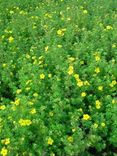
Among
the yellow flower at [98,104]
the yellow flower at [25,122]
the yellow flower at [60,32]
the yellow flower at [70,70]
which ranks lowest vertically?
the yellow flower at [25,122]

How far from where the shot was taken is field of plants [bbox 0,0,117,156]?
409cm

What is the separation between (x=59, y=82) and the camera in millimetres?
4645

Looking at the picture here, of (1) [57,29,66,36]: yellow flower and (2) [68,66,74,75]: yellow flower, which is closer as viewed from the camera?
(2) [68,66,74,75]: yellow flower

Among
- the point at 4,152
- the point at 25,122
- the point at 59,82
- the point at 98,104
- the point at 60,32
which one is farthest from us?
the point at 60,32

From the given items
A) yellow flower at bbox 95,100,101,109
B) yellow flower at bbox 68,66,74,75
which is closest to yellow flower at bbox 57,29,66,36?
yellow flower at bbox 68,66,74,75

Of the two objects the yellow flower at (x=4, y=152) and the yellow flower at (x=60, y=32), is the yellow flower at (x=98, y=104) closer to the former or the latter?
the yellow flower at (x=4, y=152)

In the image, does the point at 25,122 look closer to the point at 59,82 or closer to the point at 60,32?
the point at 59,82

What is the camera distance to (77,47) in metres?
5.20

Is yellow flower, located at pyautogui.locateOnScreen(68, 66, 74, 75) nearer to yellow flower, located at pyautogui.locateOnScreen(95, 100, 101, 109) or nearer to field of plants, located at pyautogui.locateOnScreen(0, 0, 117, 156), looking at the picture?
field of plants, located at pyautogui.locateOnScreen(0, 0, 117, 156)

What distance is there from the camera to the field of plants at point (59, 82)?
409 centimetres

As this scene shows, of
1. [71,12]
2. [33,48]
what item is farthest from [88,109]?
[71,12]

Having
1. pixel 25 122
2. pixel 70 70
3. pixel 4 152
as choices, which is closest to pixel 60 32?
pixel 70 70

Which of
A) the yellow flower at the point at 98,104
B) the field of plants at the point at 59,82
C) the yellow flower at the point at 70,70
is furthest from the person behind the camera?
the yellow flower at the point at 70,70

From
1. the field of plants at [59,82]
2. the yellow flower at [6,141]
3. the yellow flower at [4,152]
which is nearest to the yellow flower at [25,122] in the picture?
the field of plants at [59,82]
